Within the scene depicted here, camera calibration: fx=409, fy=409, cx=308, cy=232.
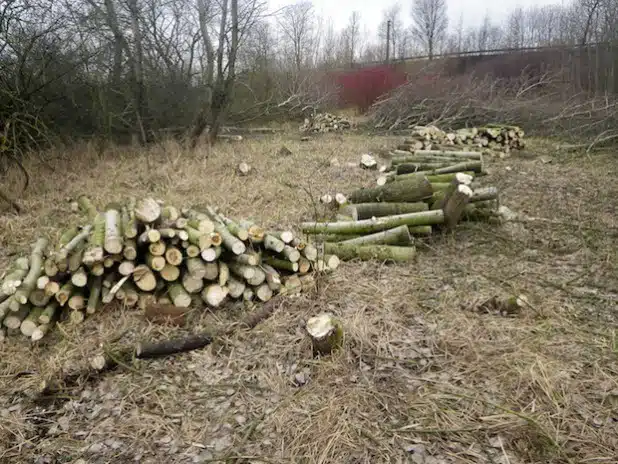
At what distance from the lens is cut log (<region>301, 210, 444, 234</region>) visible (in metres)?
4.72

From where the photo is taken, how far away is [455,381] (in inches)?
102

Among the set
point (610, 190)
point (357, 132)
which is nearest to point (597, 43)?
point (357, 132)

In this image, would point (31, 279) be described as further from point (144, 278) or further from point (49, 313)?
point (144, 278)

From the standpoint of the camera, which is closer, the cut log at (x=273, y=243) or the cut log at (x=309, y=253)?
the cut log at (x=273, y=243)

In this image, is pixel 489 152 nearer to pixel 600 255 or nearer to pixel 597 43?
pixel 600 255

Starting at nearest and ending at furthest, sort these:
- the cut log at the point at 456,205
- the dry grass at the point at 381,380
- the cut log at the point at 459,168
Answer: the dry grass at the point at 381,380
the cut log at the point at 456,205
the cut log at the point at 459,168

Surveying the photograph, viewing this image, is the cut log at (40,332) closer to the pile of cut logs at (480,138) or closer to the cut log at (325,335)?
the cut log at (325,335)

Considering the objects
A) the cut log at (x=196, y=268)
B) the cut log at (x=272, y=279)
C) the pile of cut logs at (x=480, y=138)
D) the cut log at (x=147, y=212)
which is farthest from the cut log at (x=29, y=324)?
the pile of cut logs at (x=480, y=138)

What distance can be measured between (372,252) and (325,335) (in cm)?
178

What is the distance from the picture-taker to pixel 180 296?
11.2 ft

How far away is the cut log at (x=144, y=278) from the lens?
3395 millimetres

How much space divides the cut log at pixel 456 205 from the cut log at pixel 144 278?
3387 mm

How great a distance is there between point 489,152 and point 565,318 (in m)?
8.63

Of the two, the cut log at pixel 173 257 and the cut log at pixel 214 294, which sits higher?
the cut log at pixel 173 257
